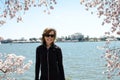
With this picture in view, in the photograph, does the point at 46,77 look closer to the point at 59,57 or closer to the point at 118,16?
the point at 59,57

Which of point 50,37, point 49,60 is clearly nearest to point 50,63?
point 49,60

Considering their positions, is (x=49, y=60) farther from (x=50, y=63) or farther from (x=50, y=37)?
(x=50, y=37)

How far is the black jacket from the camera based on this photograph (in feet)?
21.1

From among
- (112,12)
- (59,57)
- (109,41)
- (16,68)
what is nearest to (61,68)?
(59,57)

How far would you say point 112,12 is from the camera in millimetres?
8844

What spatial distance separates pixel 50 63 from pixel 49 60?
0.19ft

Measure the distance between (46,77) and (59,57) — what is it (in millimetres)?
435

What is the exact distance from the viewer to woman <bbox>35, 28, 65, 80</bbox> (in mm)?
6410

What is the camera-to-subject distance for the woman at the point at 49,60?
6.41m

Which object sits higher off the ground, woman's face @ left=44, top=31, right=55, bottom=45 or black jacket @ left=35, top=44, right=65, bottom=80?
woman's face @ left=44, top=31, right=55, bottom=45

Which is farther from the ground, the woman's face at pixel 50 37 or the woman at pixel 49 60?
the woman's face at pixel 50 37

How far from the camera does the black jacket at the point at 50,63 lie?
6.42 m

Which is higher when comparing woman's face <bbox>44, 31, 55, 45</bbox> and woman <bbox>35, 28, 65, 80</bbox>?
woman's face <bbox>44, 31, 55, 45</bbox>

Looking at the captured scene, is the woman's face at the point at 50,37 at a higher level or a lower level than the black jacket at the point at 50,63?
higher
